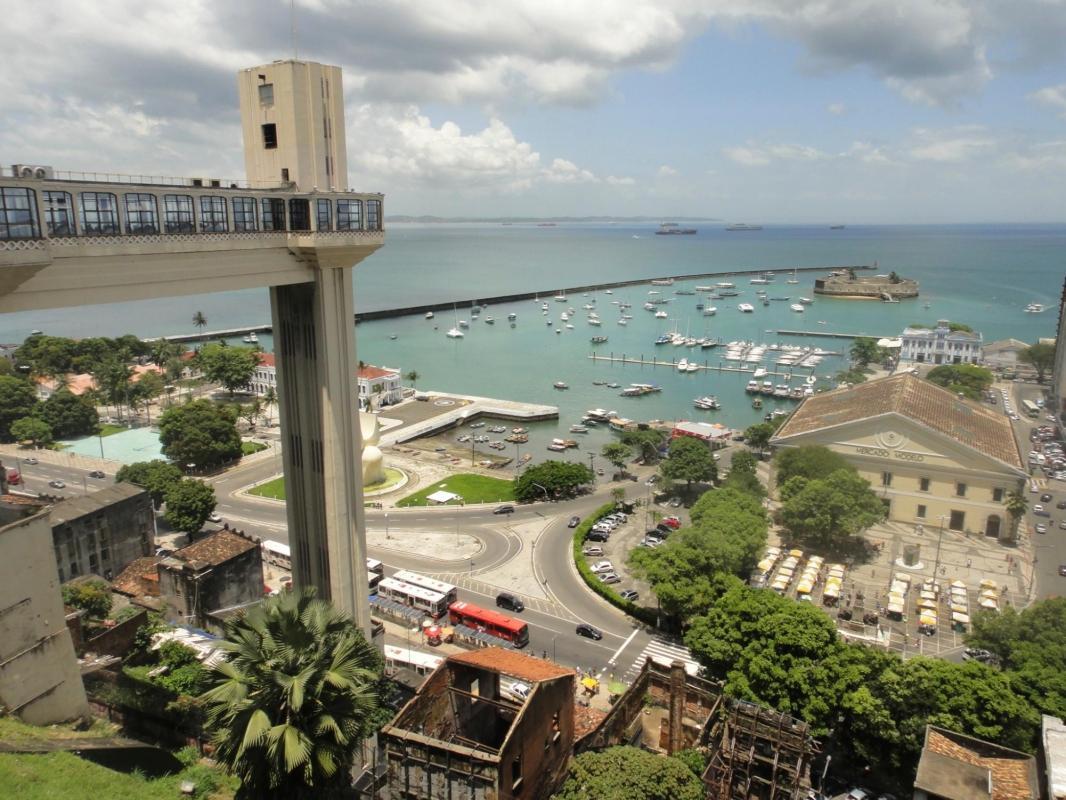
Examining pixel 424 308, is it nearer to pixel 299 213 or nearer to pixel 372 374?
pixel 372 374

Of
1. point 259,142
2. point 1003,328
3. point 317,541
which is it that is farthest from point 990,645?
point 1003,328

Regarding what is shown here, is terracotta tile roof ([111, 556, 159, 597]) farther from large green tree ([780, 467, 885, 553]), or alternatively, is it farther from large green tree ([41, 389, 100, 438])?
large green tree ([41, 389, 100, 438])

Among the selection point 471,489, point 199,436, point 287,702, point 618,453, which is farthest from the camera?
point 618,453

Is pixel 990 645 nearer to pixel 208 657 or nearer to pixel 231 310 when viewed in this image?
pixel 208 657

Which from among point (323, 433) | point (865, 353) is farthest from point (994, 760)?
point (865, 353)

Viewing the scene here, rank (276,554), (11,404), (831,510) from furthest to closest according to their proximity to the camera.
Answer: (11,404), (276,554), (831,510)

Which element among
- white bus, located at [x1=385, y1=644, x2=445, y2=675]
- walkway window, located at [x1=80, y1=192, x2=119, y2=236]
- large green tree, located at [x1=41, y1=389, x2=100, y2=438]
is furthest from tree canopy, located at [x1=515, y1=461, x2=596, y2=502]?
large green tree, located at [x1=41, y1=389, x2=100, y2=438]

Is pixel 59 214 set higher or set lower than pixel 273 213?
lower

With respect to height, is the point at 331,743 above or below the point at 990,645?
above
